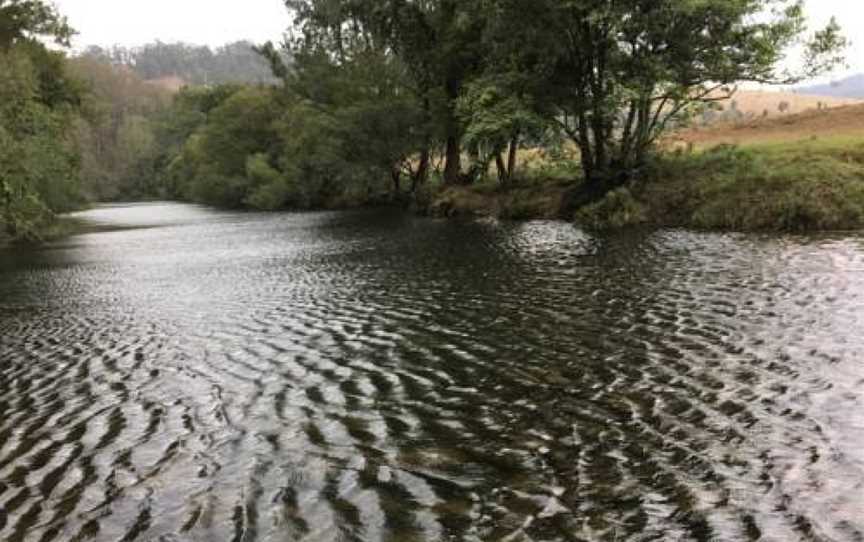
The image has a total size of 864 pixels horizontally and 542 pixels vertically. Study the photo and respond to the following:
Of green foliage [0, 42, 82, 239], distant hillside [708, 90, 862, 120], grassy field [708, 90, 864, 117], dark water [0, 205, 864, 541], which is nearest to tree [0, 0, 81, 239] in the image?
green foliage [0, 42, 82, 239]

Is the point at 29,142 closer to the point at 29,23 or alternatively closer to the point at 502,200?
the point at 29,23

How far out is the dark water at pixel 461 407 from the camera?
362 inches

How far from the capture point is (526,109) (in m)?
45.1

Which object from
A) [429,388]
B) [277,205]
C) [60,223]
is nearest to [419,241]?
[429,388]

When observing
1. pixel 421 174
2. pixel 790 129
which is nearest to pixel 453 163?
pixel 421 174

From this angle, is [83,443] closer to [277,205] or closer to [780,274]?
[780,274]

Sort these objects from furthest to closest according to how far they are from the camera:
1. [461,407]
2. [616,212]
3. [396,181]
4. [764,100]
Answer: [764,100]
[396,181]
[616,212]
[461,407]

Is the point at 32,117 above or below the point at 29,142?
above

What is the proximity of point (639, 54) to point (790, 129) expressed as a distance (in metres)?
15.8

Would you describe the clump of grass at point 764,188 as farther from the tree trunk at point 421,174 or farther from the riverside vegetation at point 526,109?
the tree trunk at point 421,174

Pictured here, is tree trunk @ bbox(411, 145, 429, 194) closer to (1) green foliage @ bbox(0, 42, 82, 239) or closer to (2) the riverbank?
(1) green foliage @ bbox(0, 42, 82, 239)

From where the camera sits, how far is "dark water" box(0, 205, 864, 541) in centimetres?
920

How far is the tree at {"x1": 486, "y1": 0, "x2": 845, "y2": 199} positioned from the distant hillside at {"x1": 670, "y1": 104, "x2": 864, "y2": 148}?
504 cm

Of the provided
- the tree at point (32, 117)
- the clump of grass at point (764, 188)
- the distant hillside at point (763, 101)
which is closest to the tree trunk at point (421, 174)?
the clump of grass at point (764, 188)
